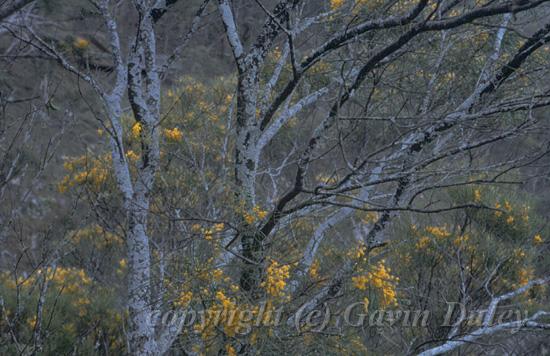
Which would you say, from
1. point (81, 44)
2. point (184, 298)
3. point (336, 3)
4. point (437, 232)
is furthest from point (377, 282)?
point (81, 44)

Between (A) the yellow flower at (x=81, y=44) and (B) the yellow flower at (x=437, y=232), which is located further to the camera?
(A) the yellow flower at (x=81, y=44)

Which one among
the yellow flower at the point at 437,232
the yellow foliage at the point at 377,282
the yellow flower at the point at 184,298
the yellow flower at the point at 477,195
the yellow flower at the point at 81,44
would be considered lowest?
the yellow flower at the point at 184,298

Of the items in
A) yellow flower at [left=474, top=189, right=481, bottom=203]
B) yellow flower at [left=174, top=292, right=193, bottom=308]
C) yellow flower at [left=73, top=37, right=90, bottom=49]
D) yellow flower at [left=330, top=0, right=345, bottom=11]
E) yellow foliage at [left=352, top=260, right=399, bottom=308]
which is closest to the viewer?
yellow flower at [left=174, top=292, right=193, bottom=308]

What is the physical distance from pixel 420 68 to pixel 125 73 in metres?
2.54

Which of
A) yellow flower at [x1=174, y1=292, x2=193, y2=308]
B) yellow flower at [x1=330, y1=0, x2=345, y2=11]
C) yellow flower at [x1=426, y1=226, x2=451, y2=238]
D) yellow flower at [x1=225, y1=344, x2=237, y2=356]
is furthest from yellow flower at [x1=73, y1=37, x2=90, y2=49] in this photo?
yellow flower at [x1=225, y1=344, x2=237, y2=356]

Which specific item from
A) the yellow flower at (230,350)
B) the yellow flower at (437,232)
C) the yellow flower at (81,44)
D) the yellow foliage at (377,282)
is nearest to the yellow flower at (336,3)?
the yellow foliage at (377,282)

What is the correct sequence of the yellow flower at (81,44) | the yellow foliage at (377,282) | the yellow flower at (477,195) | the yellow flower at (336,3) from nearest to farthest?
the yellow foliage at (377,282), the yellow flower at (336,3), the yellow flower at (477,195), the yellow flower at (81,44)

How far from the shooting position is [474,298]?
6445mm

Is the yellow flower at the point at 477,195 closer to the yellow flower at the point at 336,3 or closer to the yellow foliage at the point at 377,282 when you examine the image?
the yellow flower at the point at 336,3

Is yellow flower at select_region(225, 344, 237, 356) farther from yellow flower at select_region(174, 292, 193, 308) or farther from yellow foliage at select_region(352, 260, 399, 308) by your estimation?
yellow foliage at select_region(352, 260, 399, 308)

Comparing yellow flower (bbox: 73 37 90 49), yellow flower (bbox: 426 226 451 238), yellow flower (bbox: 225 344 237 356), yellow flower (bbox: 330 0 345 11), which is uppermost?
yellow flower (bbox: 73 37 90 49)

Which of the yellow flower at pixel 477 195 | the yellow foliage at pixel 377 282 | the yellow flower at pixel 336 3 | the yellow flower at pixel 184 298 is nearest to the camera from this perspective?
the yellow flower at pixel 184 298

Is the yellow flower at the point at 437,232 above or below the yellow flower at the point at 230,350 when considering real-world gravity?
above

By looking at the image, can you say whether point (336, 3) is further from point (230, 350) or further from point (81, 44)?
point (81, 44)
